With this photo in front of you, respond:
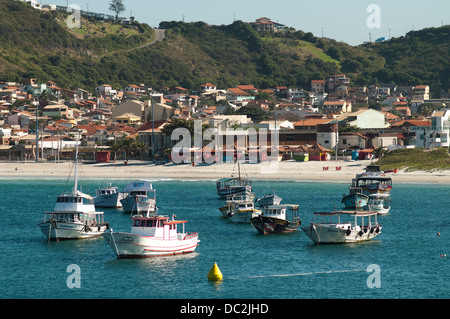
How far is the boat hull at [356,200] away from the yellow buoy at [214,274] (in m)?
36.1

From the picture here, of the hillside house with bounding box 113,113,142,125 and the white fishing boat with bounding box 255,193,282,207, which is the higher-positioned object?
the hillside house with bounding box 113,113,142,125

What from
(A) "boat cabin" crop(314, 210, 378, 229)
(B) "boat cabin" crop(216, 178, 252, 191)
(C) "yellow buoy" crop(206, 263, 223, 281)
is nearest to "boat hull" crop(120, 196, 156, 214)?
(B) "boat cabin" crop(216, 178, 252, 191)

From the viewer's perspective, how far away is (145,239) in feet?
181

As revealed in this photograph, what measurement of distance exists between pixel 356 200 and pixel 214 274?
36.9m

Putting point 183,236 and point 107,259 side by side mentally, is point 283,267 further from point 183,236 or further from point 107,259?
point 107,259

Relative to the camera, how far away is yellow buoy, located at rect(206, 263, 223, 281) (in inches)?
1958

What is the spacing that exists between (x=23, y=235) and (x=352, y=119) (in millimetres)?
109978

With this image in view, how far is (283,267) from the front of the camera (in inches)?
2112

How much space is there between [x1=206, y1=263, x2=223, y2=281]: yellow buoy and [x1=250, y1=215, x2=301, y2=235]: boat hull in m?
17.0

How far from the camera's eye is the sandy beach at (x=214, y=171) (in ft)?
A: 383

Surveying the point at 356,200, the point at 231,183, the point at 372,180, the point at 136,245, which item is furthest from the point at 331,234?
the point at 231,183

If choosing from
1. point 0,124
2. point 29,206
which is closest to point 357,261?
point 29,206
